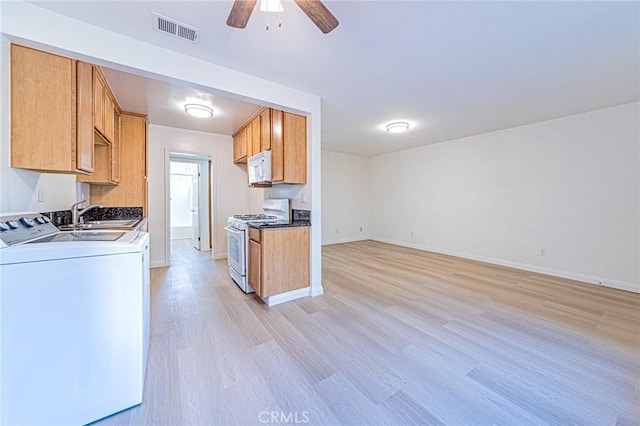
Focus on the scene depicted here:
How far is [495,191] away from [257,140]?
432 centimetres

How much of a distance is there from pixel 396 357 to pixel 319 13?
2324 mm

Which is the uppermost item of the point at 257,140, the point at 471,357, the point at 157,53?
the point at 157,53

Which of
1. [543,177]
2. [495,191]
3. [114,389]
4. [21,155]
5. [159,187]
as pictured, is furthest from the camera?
[495,191]

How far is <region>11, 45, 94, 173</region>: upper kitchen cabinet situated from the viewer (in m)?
1.62

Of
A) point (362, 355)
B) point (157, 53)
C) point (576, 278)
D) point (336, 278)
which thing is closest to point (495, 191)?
point (576, 278)

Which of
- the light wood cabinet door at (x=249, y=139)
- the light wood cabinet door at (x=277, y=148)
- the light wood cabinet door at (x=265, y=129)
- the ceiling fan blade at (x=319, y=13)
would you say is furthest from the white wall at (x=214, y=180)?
the ceiling fan blade at (x=319, y=13)

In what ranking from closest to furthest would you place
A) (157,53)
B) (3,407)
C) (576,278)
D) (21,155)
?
(3,407)
(21,155)
(157,53)
(576,278)

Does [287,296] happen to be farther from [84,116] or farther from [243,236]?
[84,116]

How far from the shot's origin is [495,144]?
4520 mm

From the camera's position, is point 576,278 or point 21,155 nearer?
point 21,155

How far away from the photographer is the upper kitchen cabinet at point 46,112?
1615 millimetres

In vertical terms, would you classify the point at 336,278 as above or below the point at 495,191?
below

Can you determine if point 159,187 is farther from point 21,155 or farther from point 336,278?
point 336,278

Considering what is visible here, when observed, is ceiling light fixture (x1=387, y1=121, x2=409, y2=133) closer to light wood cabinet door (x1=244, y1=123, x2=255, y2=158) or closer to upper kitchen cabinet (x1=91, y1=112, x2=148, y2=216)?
light wood cabinet door (x1=244, y1=123, x2=255, y2=158)
